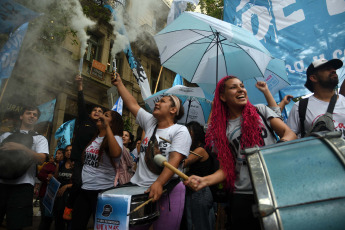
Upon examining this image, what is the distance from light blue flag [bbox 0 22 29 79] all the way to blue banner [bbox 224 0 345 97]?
4216 millimetres

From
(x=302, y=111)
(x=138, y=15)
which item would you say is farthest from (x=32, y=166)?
(x=138, y=15)

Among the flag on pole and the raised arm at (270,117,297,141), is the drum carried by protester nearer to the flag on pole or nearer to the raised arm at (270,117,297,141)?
the raised arm at (270,117,297,141)

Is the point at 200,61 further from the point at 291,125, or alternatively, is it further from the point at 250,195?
the point at 250,195

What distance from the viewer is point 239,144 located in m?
1.97

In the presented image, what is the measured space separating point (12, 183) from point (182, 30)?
3476mm

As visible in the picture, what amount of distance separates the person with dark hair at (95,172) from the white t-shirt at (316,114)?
1.94 m

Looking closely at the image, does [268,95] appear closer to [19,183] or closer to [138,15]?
[19,183]

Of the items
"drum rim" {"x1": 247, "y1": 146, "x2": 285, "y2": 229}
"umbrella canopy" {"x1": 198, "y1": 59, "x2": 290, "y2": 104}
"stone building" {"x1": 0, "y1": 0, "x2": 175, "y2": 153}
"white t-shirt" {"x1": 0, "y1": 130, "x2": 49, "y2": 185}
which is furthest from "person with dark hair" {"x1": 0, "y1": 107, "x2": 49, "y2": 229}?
"umbrella canopy" {"x1": 198, "y1": 59, "x2": 290, "y2": 104}

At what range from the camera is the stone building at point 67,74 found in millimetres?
5961

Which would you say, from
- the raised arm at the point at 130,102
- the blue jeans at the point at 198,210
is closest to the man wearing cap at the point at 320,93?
the blue jeans at the point at 198,210

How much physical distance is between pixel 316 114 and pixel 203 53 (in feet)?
9.53

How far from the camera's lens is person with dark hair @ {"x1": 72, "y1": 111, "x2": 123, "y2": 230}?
2.88m

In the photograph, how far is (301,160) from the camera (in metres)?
1.25

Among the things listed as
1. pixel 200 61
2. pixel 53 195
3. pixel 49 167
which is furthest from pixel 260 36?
pixel 49 167
